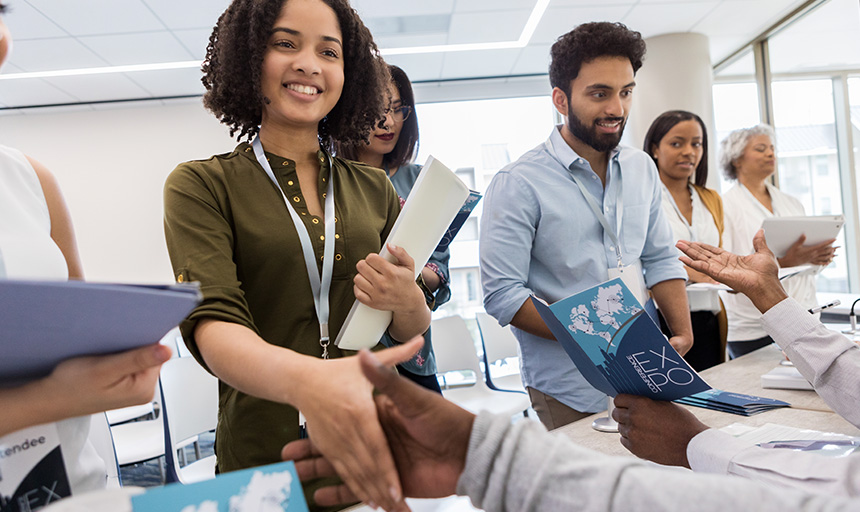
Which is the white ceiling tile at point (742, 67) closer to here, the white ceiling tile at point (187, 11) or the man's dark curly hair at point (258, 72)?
the white ceiling tile at point (187, 11)

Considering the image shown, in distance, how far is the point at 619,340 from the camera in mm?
1035

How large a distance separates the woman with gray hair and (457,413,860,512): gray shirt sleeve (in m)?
2.30

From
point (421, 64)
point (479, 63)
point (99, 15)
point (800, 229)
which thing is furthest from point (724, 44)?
point (99, 15)

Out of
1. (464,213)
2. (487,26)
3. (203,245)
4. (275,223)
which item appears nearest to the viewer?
(203,245)

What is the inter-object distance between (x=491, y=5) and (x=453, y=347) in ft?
9.55

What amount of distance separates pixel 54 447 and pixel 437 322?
309 cm

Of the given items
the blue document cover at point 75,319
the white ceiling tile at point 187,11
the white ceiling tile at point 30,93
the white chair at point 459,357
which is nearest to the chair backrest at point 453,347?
the white chair at point 459,357

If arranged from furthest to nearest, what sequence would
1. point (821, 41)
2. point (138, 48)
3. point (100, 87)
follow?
point (100, 87)
point (821, 41)
point (138, 48)

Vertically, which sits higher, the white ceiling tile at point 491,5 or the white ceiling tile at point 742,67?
the white ceiling tile at point 491,5

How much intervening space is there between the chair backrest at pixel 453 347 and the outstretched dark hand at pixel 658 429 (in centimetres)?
250

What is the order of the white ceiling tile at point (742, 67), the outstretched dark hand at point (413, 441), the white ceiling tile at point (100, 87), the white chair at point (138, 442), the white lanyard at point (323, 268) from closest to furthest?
the outstretched dark hand at point (413, 441), the white lanyard at point (323, 268), the white chair at point (138, 442), the white ceiling tile at point (100, 87), the white ceiling tile at point (742, 67)

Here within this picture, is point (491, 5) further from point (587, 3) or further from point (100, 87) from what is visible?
point (100, 87)

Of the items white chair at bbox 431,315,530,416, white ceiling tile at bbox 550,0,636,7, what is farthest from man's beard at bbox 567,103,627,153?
white ceiling tile at bbox 550,0,636,7

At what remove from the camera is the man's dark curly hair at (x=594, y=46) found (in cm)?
194
